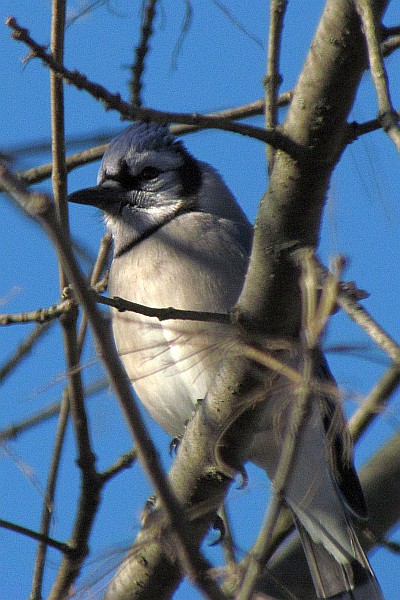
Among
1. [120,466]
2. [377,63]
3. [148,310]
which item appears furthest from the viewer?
[120,466]

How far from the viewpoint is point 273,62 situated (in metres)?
3.20

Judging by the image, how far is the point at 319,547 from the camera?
3924 millimetres

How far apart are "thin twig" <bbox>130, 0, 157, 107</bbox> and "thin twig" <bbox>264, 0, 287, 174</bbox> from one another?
0.46 meters

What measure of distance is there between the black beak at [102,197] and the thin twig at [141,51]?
3.21ft

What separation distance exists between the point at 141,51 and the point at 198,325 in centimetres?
104

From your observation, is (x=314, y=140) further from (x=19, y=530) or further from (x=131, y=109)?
(x=19, y=530)

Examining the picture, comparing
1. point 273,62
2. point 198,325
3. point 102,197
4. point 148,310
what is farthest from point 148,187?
point 148,310

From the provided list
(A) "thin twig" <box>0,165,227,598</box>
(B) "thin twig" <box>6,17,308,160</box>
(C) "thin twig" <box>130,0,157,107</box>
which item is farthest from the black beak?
(A) "thin twig" <box>0,165,227,598</box>

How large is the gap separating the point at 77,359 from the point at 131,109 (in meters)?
1.33

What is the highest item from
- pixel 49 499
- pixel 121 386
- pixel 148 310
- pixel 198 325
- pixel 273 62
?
pixel 273 62

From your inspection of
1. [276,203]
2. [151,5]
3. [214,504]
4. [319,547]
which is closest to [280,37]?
[151,5]

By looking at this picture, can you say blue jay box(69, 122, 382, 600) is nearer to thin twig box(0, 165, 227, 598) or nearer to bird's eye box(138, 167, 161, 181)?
bird's eye box(138, 167, 161, 181)

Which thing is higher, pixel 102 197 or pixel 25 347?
pixel 102 197

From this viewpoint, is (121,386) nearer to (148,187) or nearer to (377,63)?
(377,63)
